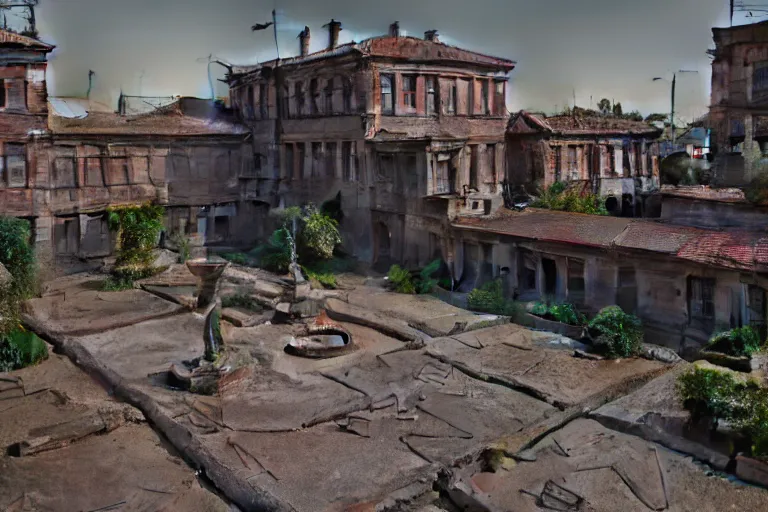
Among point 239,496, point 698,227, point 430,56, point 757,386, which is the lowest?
point 239,496

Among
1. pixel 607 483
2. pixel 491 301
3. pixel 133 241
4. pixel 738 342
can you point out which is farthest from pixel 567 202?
pixel 607 483

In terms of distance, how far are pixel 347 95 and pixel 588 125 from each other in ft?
46.3

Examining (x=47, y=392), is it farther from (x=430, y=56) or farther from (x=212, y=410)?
(x=430, y=56)

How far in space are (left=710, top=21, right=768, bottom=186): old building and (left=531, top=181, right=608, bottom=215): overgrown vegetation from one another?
5096mm

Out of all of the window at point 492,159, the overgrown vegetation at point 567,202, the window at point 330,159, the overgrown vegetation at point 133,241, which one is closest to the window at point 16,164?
the overgrown vegetation at point 133,241

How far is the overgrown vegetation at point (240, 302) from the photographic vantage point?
935 inches

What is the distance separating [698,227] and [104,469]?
1687 centimetres

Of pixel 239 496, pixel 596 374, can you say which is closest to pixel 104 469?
pixel 239 496

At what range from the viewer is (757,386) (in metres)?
13.2

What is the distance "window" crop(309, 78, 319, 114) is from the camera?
31.8 meters

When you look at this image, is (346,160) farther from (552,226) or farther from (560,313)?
(560,313)

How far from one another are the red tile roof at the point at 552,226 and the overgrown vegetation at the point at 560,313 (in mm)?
1939

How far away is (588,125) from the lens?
123 ft

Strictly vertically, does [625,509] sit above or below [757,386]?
below
